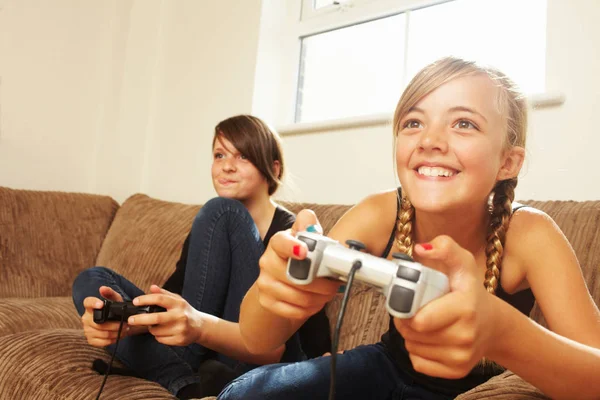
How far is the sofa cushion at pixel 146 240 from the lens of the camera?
1703 millimetres

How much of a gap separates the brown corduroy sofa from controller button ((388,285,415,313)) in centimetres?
22

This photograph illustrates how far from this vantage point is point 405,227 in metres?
0.89

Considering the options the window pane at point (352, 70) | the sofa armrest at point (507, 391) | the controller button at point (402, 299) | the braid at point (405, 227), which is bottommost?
the sofa armrest at point (507, 391)

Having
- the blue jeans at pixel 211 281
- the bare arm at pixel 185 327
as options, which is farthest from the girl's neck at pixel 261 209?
the bare arm at pixel 185 327

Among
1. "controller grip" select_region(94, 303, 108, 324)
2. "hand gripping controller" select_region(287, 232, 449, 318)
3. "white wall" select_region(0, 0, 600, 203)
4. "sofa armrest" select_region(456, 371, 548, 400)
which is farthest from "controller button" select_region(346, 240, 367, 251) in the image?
"white wall" select_region(0, 0, 600, 203)

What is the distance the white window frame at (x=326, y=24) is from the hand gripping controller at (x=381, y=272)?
1151 millimetres

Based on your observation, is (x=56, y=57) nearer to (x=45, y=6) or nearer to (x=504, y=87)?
(x=45, y=6)

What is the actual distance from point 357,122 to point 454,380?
1.04 m

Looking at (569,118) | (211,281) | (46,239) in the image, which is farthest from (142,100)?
(569,118)

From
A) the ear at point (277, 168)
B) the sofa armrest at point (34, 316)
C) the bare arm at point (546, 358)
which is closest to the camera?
the bare arm at point (546, 358)

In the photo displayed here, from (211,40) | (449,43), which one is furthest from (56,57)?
(449,43)

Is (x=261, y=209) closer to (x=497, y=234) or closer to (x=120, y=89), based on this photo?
(x=497, y=234)

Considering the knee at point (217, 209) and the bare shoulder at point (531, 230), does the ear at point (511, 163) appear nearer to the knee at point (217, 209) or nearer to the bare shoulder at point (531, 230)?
the bare shoulder at point (531, 230)

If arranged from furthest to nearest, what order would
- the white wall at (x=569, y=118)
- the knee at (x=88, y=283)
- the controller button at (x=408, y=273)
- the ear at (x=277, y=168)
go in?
the ear at (x=277, y=168)
the white wall at (x=569, y=118)
the knee at (x=88, y=283)
the controller button at (x=408, y=273)
